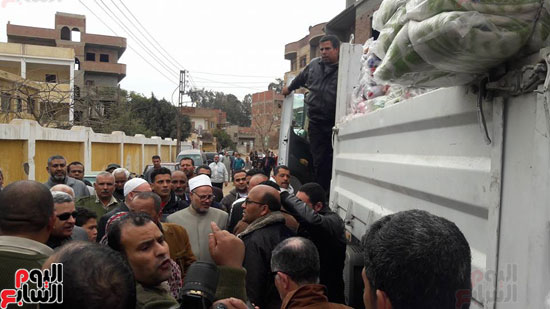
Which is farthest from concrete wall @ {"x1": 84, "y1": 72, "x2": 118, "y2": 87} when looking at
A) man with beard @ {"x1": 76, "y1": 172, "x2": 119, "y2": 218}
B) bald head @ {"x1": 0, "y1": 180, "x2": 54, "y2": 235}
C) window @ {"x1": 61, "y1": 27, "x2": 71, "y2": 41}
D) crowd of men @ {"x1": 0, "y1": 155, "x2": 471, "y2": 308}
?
bald head @ {"x1": 0, "y1": 180, "x2": 54, "y2": 235}

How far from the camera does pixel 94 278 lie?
1.22 meters

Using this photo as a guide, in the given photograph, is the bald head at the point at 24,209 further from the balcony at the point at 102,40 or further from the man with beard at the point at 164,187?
the balcony at the point at 102,40

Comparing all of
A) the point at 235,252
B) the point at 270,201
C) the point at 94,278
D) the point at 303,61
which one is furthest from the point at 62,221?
the point at 303,61

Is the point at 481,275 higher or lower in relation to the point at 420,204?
lower

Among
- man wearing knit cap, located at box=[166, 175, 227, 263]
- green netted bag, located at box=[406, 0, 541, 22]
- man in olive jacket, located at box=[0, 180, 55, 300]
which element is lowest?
man wearing knit cap, located at box=[166, 175, 227, 263]

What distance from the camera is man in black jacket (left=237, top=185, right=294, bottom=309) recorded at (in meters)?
2.82

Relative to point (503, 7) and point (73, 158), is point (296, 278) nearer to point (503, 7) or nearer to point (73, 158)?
point (503, 7)

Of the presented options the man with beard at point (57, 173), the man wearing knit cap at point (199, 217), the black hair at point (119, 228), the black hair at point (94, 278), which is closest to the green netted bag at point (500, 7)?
the black hair at point (94, 278)

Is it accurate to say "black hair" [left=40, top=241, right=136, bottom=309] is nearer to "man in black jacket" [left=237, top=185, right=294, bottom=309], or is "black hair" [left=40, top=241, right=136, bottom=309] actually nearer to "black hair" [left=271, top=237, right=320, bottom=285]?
"black hair" [left=271, top=237, right=320, bottom=285]

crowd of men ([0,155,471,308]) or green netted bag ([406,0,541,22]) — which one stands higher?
green netted bag ([406,0,541,22])

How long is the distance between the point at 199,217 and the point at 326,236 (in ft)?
4.12

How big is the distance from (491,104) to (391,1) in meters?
0.76

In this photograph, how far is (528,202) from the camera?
4.23ft

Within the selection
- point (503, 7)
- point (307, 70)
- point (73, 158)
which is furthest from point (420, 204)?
point (73, 158)
